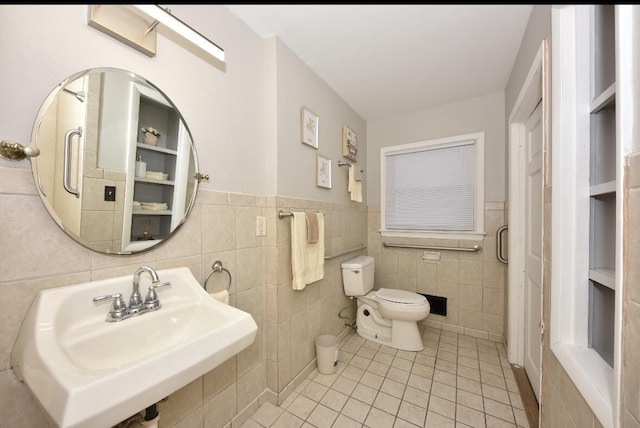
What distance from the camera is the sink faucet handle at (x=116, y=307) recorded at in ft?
3.08

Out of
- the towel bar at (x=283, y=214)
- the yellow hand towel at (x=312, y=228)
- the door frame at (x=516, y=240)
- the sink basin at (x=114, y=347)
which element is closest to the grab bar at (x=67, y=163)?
the sink basin at (x=114, y=347)

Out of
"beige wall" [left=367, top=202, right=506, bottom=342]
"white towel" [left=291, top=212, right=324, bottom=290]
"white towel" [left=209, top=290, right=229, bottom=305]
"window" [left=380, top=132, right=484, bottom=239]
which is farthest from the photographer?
"window" [left=380, top=132, right=484, bottom=239]

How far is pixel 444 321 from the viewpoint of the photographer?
98.3 inches

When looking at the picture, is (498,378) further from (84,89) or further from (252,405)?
(84,89)

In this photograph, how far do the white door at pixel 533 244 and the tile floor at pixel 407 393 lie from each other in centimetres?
22

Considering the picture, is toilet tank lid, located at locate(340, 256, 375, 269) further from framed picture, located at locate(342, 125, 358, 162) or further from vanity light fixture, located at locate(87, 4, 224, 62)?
vanity light fixture, located at locate(87, 4, 224, 62)

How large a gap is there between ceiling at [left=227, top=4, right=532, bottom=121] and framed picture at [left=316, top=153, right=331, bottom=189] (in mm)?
630

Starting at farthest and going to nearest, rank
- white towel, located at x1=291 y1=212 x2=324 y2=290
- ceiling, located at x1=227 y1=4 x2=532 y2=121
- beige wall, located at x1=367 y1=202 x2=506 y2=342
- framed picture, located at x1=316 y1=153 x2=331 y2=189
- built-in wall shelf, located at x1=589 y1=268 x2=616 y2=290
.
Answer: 1. beige wall, located at x1=367 y1=202 x2=506 y2=342
2. framed picture, located at x1=316 y1=153 x2=331 y2=189
3. white towel, located at x1=291 y1=212 x2=324 y2=290
4. ceiling, located at x1=227 y1=4 x2=532 y2=121
5. built-in wall shelf, located at x1=589 y1=268 x2=616 y2=290

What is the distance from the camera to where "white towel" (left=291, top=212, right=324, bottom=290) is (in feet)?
5.43

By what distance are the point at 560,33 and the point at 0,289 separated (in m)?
1.98

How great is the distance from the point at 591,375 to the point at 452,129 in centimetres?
214

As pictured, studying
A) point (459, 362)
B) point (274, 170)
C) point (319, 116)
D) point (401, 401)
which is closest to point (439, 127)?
point (319, 116)

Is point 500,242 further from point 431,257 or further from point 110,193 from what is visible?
point 110,193

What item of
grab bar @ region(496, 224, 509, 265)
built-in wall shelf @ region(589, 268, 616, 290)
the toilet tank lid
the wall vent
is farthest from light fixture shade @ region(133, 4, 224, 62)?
the wall vent
